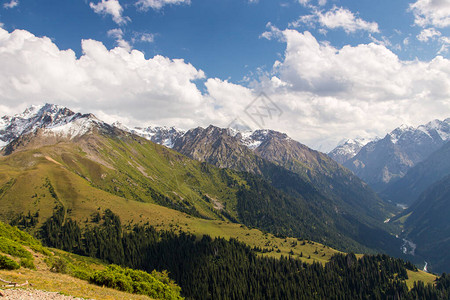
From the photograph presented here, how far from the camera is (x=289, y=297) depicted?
196875 millimetres

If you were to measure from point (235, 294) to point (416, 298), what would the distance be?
13675cm

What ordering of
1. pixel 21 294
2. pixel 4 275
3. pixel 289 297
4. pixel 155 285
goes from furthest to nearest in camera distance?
1. pixel 289 297
2. pixel 155 285
3. pixel 4 275
4. pixel 21 294

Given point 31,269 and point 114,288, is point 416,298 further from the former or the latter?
point 31,269

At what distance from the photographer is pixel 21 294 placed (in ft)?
112

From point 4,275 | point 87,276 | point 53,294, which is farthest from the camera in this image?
point 87,276

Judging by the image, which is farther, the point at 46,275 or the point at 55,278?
the point at 46,275

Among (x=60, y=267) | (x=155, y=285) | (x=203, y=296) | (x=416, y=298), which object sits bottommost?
(x=203, y=296)

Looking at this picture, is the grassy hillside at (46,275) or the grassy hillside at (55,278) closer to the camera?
the grassy hillside at (55,278)

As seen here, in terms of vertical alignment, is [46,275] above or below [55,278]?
above

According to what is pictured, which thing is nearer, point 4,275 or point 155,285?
point 4,275

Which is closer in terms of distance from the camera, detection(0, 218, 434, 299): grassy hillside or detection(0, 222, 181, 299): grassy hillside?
detection(0, 218, 434, 299): grassy hillside

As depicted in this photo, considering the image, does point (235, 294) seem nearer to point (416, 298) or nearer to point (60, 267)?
point (416, 298)

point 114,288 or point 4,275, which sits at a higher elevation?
point 4,275

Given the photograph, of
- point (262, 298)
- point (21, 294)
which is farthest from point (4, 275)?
point (262, 298)
